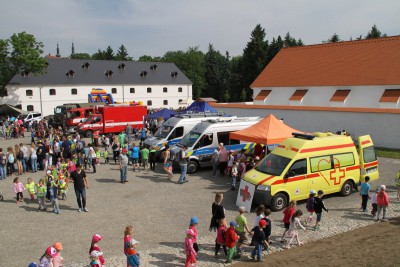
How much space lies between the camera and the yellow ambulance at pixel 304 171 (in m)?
12.3

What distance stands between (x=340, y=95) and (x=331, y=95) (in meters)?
1.28

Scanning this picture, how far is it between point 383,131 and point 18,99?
47552 millimetres

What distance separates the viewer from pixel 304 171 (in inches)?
501

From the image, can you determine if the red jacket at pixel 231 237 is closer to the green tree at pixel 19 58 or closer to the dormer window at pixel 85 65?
the green tree at pixel 19 58

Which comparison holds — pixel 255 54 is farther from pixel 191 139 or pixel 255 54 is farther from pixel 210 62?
pixel 191 139

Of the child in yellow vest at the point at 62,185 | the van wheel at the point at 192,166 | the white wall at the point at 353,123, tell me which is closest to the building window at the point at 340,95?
the white wall at the point at 353,123

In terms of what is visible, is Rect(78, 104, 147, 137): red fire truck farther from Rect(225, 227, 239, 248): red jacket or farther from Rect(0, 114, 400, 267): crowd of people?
Rect(225, 227, 239, 248): red jacket

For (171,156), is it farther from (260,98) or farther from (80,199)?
(260,98)

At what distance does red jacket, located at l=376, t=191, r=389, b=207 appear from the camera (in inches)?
449

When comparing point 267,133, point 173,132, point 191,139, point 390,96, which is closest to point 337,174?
point 267,133

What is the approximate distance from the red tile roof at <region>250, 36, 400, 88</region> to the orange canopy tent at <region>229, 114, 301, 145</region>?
19730 mm

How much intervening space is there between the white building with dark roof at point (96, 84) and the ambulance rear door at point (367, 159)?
44.5 metres

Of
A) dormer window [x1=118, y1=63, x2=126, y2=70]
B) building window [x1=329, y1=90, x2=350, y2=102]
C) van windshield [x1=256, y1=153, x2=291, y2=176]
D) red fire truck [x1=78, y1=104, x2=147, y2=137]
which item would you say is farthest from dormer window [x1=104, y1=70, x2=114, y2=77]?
van windshield [x1=256, y1=153, x2=291, y2=176]

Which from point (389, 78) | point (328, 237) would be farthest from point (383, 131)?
point (328, 237)
